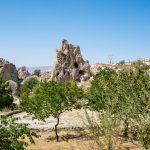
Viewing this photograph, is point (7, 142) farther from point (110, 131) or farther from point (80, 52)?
point (80, 52)

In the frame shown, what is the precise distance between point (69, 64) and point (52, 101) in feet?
238

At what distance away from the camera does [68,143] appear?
43.2m

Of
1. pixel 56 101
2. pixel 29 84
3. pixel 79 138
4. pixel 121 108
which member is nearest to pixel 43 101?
pixel 56 101

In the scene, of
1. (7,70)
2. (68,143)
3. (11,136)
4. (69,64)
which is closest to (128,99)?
(11,136)

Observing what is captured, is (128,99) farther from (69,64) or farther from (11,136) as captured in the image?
(69,64)

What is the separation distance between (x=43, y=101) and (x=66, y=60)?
236 ft

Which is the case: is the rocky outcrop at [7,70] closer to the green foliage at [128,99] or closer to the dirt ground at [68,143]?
the dirt ground at [68,143]

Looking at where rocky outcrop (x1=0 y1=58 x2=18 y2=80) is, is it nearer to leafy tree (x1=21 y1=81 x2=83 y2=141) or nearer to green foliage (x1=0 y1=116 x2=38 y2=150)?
leafy tree (x1=21 y1=81 x2=83 y2=141)

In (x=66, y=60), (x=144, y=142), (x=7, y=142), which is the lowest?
(x=144, y=142)

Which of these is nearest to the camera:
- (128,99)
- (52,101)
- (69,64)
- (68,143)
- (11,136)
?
(11,136)

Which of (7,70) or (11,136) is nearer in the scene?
(11,136)

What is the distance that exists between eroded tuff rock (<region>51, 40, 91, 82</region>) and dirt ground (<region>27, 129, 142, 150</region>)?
216ft

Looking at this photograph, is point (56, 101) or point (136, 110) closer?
point (136, 110)

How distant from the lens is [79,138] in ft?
149
